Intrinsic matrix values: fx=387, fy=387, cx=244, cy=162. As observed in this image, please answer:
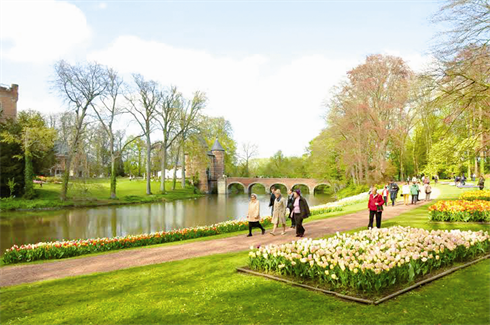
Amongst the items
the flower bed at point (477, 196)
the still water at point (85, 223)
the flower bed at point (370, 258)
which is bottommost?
the still water at point (85, 223)

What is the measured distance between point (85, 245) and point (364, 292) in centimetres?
1041

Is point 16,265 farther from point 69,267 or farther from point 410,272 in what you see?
point 410,272

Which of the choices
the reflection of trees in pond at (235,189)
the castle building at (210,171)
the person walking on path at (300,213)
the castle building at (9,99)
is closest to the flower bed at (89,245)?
the person walking on path at (300,213)

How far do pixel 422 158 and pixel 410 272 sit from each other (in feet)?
154

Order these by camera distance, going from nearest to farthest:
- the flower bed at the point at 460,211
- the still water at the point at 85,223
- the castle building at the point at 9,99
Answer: the flower bed at the point at 460,211 < the still water at the point at 85,223 < the castle building at the point at 9,99

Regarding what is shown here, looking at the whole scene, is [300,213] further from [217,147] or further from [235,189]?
[235,189]

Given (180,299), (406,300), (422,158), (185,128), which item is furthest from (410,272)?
(422,158)

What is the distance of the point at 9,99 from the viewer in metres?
44.1

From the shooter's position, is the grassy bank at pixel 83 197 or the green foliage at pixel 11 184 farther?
the green foliage at pixel 11 184

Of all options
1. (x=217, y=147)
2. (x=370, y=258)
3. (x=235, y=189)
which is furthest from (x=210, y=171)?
(x=370, y=258)

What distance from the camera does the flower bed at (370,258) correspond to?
19.7ft

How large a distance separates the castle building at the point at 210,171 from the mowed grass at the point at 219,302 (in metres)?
50.8

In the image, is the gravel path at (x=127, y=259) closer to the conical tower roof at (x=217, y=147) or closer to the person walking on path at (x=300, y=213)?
the person walking on path at (x=300, y=213)

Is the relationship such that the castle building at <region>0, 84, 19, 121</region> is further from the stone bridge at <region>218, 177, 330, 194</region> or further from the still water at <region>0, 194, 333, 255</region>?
the stone bridge at <region>218, 177, 330, 194</region>
